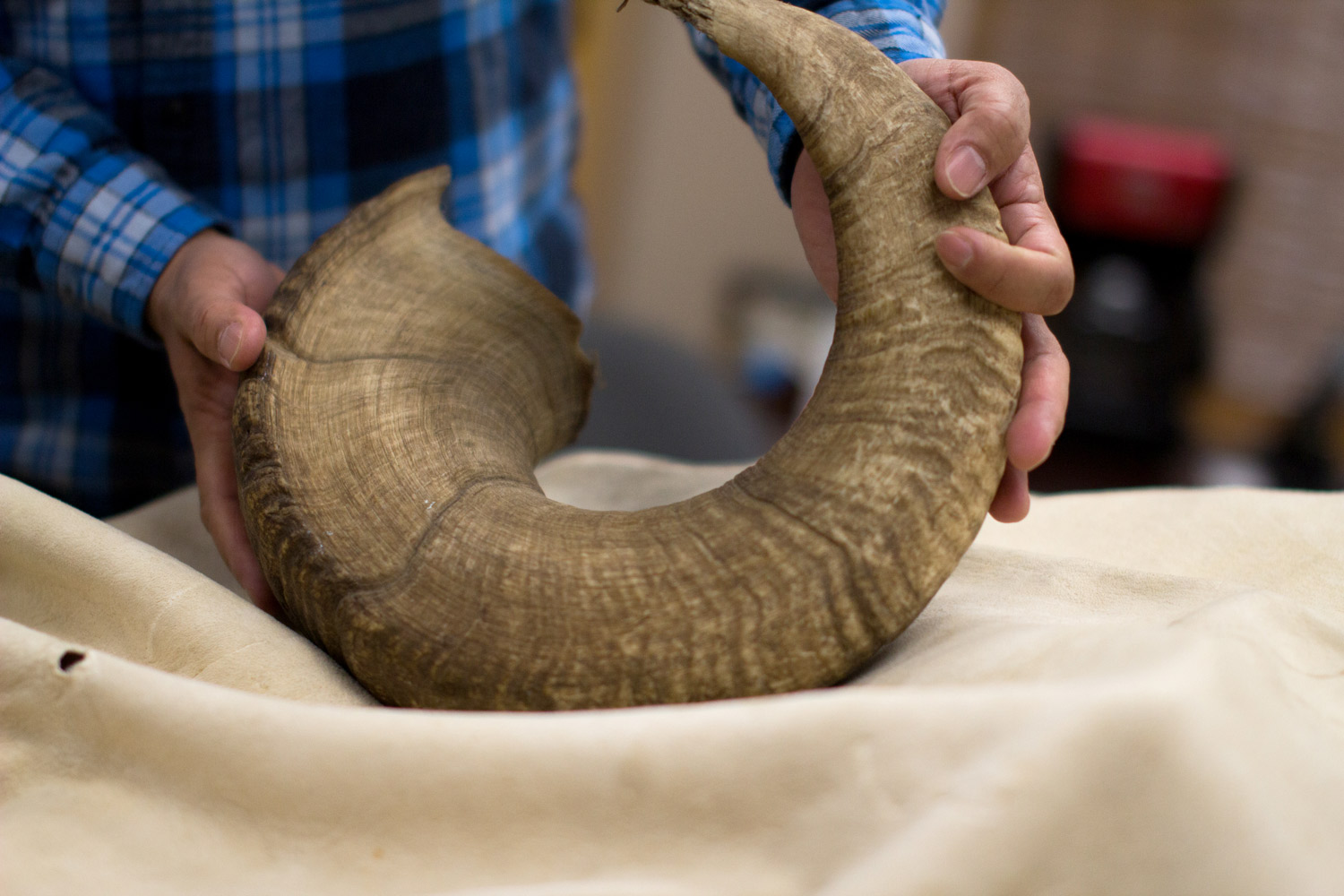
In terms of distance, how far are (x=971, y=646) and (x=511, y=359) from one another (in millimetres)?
397

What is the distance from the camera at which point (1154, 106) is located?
9.10 feet

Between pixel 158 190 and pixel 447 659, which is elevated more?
pixel 158 190

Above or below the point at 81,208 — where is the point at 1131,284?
below

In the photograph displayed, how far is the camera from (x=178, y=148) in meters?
1.10

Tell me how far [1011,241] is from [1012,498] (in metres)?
0.18

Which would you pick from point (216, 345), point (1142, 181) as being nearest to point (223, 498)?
point (216, 345)

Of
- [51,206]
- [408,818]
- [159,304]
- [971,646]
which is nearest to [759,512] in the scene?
[971,646]

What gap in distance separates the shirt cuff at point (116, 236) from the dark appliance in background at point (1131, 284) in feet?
7.76

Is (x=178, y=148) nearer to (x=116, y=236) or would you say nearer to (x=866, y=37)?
(x=116, y=236)

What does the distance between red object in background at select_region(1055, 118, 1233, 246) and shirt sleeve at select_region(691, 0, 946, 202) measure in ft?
6.14

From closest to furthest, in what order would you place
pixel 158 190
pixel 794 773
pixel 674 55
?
pixel 794 773 < pixel 158 190 < pixel 674 55

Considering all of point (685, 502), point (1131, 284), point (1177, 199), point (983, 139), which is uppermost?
point (983, 139)

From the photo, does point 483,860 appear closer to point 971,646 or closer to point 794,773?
point 794,773

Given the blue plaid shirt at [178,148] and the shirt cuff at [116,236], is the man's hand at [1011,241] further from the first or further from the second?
the shirt cuff at [116,236]
